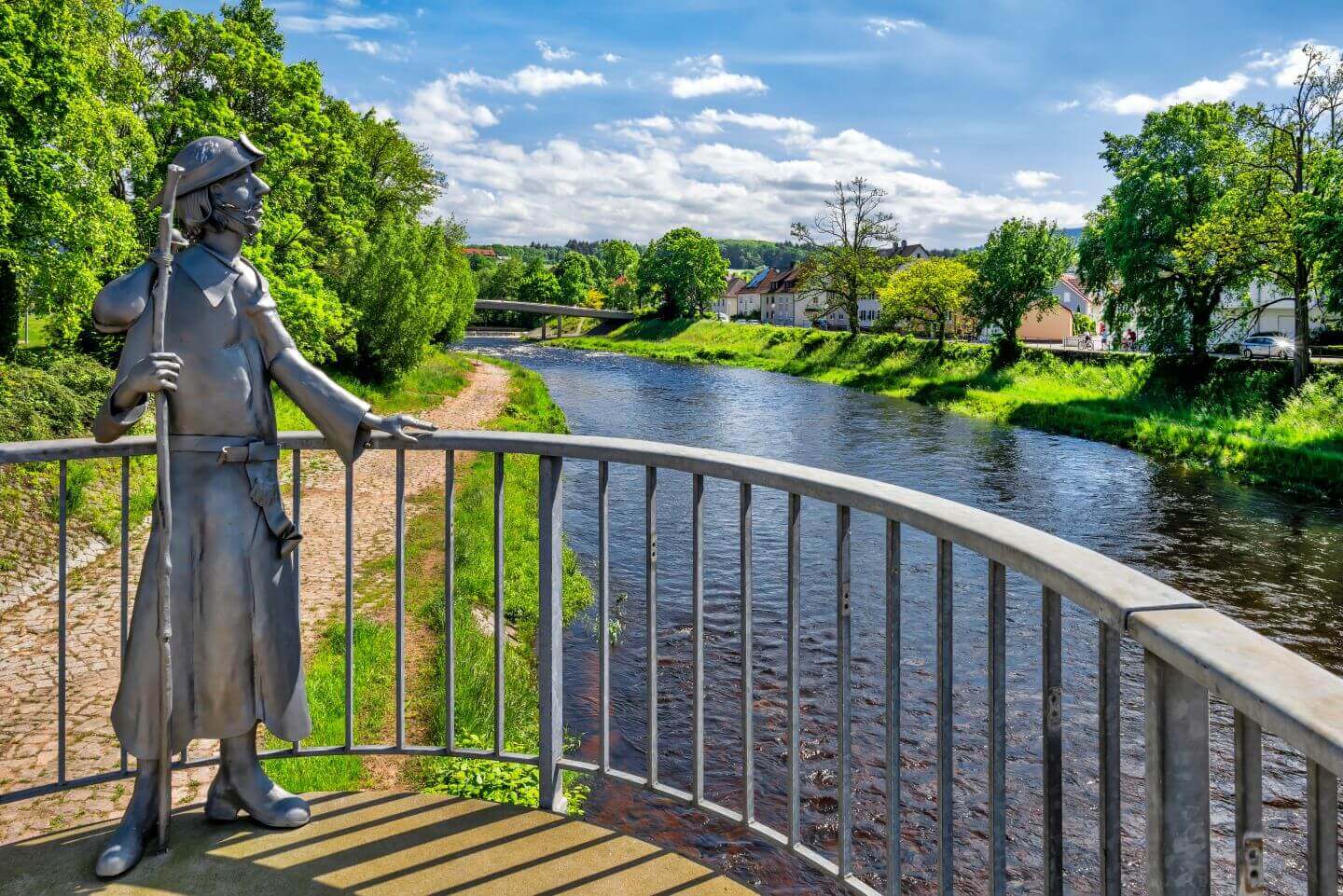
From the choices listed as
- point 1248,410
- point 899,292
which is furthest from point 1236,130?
point 899,292

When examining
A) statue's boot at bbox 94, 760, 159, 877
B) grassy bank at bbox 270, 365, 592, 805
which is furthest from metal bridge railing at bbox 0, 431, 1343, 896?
grassy bank at bbox 270, 365, 592, 805

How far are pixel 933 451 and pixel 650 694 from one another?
22.3 metres

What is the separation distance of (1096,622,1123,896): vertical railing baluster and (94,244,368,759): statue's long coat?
82.6 inches

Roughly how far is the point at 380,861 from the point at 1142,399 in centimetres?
3107

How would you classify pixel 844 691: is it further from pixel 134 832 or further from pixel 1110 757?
pixel 134 832

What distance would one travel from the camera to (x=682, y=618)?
11.6 m

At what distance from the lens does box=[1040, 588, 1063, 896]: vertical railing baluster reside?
1.75 meters

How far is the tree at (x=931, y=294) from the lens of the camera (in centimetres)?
4681

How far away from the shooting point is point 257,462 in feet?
9.64

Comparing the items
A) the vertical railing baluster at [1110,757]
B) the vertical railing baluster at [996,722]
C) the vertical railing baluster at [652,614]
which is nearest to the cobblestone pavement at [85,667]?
the vertical railing baluster at [652,614]

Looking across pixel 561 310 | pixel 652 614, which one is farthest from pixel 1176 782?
pixel 561 310

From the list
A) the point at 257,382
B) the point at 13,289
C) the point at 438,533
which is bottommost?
the point at 438,533

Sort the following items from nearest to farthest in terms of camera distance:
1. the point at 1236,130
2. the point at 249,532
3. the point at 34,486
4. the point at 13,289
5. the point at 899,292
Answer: the point at 249,532
the point at 34,486
the point at 13,289
the point at 1236,130
the point at 899,292

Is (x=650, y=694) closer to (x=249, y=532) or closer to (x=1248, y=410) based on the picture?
(x=249, y=532)
